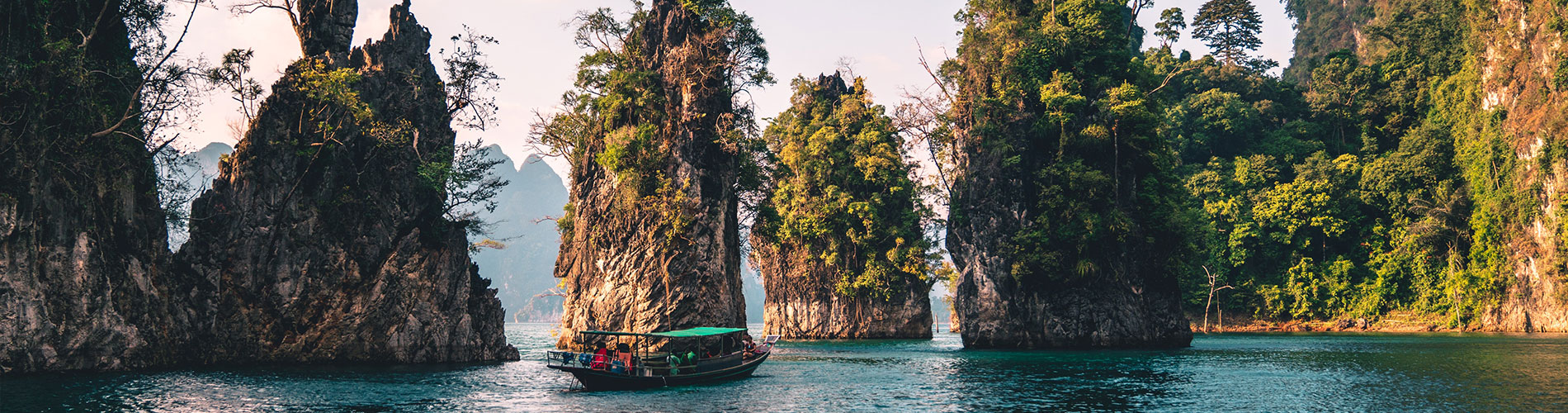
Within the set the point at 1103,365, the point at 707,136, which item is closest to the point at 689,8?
the point at 707,136

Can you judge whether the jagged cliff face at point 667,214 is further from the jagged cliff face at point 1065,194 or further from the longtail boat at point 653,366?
the jagged cliff face at point 1065,194

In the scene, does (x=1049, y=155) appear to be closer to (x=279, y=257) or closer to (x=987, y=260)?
(x=987, y=260)

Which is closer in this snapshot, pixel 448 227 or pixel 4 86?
pixel 4 86

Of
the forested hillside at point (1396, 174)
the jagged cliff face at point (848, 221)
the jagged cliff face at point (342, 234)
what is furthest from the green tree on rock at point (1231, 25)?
the jagged cliff face at point (342, 234)

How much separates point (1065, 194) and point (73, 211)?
52699 millimetres

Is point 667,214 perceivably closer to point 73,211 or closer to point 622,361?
point 622,361

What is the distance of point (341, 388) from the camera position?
1411 inches

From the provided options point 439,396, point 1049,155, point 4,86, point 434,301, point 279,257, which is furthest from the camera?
point 1049,155

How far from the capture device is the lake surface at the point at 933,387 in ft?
103

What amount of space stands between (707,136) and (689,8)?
8.24 m

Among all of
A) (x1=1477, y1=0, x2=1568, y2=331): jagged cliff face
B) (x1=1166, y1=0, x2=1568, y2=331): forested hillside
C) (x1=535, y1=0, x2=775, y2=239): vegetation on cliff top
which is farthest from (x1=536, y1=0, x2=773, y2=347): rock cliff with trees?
(x1=1477, y1=0, x2=1568, y2=331): jagged cliff face

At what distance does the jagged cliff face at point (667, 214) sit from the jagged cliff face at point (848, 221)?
19843 mm

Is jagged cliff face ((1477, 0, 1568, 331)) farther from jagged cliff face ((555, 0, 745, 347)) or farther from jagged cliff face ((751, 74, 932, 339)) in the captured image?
jagged cliff face ((555, 0, 745, 347))

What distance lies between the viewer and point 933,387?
1539 inches
